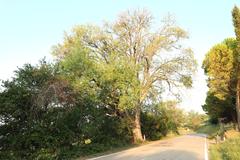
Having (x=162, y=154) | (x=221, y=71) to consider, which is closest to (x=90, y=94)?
(x=162, y=154)

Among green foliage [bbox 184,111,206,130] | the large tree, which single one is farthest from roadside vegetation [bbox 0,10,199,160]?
green foliage [bbox 184,111,206,130]

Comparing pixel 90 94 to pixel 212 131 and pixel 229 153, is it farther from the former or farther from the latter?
pixel 212 131

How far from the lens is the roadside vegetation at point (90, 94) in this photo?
23.3 meters

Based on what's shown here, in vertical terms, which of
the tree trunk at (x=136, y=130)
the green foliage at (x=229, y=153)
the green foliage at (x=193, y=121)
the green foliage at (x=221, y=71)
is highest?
the green foliage at (x=193, y=121)

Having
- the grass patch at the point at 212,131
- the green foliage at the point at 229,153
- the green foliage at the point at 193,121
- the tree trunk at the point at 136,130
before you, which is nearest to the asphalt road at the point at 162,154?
the green foliage at the point at 229,153

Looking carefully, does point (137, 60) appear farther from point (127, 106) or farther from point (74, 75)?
point (74, 75)

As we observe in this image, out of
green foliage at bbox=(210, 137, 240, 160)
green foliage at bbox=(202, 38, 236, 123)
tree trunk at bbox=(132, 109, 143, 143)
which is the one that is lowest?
green foliage at bbox=(210, 137, 240, 160)

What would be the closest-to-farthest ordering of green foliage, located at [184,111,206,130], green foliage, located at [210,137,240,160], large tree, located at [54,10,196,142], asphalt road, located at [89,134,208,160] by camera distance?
green foliage, located at [210,137,240,160] < asphalt road, located at [89,134,208,160] < large tree, located at [54,10,196,142] < green foliage, located at [184,111,206,130]

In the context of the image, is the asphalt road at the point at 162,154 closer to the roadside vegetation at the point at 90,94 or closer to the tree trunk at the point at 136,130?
the roadside vegetation at the point at 90,94

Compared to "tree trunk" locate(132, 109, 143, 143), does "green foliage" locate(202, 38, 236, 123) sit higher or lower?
higher

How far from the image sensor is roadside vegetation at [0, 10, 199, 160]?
23.3 metres

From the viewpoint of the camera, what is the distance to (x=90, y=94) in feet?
109

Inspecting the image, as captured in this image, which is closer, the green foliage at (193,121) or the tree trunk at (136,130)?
the tree trunk at (136,130)

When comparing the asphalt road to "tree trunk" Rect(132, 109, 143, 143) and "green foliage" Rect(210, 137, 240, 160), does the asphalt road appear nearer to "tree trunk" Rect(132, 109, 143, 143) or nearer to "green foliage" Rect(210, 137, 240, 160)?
"green foliage" Rect(210, 137, 240, 160)
